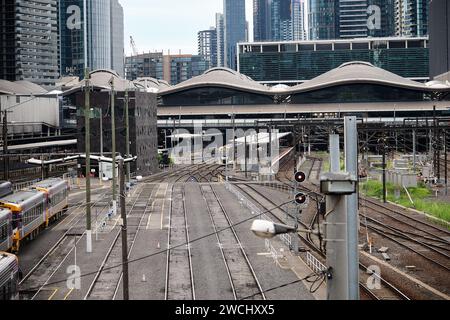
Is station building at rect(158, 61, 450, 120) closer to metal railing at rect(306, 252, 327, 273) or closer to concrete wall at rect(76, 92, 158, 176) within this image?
concrete wall at rect(76, 92, 158, 176)

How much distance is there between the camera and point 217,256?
26.5 meters

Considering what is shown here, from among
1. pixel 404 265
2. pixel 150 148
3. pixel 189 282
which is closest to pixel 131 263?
pixel 189 282

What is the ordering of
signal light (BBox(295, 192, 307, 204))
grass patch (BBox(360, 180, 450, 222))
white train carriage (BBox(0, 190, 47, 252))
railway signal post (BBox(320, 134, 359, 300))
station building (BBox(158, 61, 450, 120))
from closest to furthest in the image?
railway signal post (BBox(320, 134, 359, 300)), signal light (BBox(295, 192, 307, 204)), white train carriage (BBox(0, 190, 47, 252)), grass patch (BBox(360, 180, 450, 222)), station building (BBox(158, 61, 450, 120))

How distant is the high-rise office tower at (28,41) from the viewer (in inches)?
6117

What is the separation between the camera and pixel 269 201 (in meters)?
45.8

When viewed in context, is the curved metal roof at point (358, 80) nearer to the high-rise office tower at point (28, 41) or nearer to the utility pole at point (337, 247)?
the high-rise office tower at point (28, 41)

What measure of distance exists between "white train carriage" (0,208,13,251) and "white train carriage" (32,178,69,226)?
374 inches

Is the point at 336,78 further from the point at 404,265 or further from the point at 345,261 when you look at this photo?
the point at 345,261

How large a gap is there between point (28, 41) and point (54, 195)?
142 metres

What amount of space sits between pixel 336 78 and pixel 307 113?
10.6 m

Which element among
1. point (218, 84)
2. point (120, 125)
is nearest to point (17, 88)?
point (218, 84)

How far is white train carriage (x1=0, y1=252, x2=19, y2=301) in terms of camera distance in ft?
52.4

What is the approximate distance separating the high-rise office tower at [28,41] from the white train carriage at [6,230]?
13534 centimetres

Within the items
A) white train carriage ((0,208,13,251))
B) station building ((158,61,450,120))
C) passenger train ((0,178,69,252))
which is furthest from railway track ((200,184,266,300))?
station building ((158,61,450,120))
